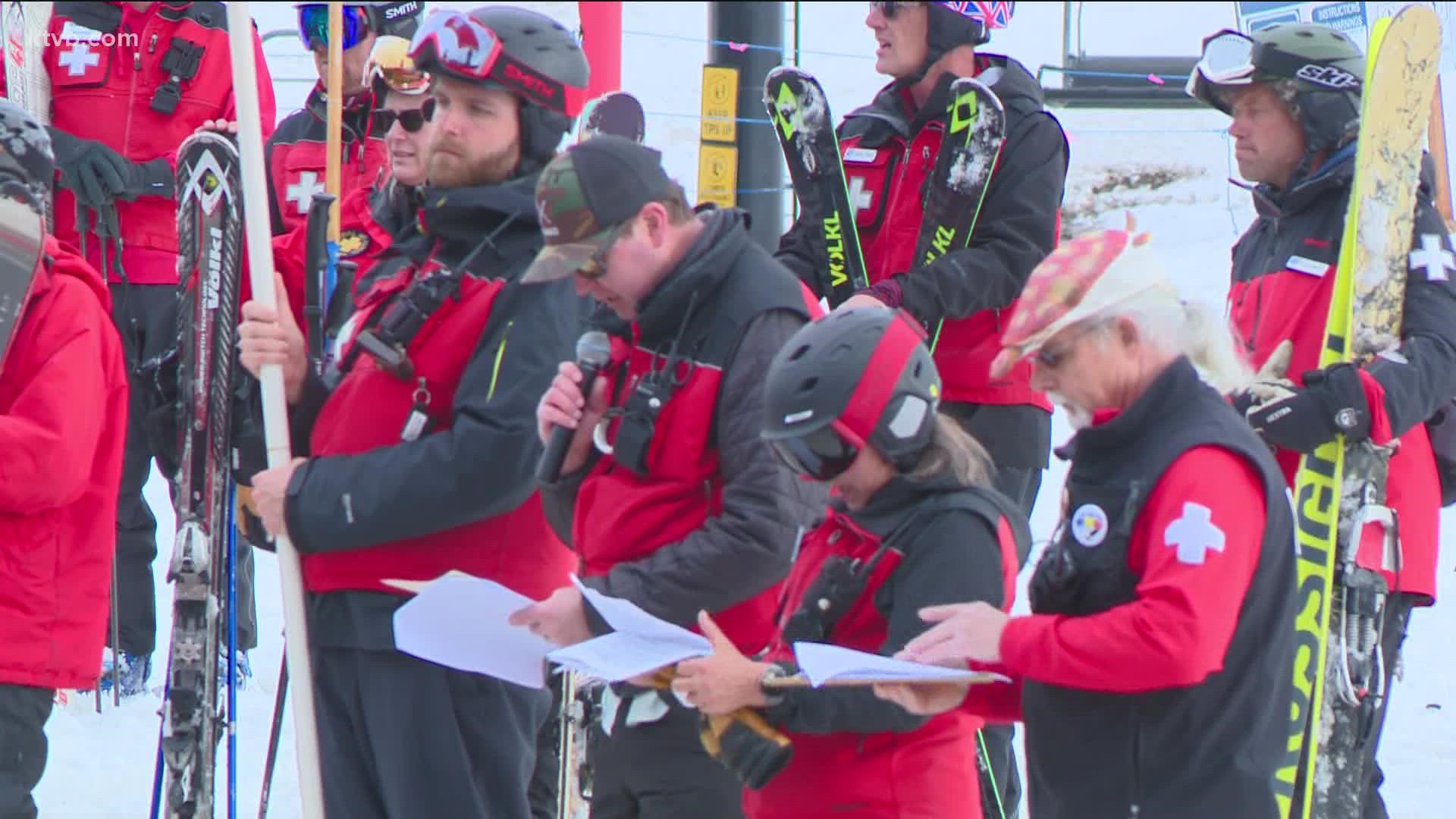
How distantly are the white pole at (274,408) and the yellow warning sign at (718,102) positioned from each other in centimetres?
514

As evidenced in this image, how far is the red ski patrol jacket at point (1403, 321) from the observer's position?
4453mm

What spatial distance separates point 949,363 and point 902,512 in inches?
73.3

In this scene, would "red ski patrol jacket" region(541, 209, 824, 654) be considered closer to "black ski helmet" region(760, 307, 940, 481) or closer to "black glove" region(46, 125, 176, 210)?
"black ski helmet" region(760, 307, 940, 481)

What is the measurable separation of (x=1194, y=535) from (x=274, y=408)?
1750 mm

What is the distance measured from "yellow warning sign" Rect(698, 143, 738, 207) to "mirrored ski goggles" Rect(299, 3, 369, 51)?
10.3 feet

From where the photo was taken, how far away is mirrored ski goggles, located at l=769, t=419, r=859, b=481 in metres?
3.03

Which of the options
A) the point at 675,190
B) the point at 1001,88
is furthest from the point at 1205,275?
the point at 675,190

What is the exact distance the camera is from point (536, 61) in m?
3.71

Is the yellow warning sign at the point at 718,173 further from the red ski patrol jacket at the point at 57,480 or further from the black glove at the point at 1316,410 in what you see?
the red ski patrol jacket at the point at 57,480

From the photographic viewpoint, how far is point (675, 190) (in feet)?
11.6

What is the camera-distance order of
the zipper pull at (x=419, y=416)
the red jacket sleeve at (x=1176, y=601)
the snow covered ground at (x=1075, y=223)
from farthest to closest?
the snow covered ground at (x=1075, y=223)
the zipper pull at (x=419, y=416)
the red jacket sleeve at (x=1176, y=601)

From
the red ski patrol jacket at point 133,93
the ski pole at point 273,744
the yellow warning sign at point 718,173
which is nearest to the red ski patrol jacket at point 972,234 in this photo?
the ski pole at point 273,744

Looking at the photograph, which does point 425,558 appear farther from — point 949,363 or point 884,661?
point 949,363

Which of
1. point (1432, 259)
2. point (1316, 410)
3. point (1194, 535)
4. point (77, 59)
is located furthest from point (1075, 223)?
Answer: point (1194, 535)
